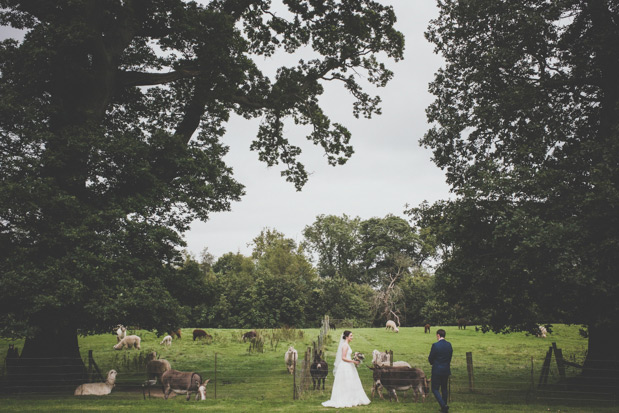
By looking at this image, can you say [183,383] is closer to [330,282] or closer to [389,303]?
[330,282]

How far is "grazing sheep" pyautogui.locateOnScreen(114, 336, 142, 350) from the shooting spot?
24828mm

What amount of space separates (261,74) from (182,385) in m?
13.3

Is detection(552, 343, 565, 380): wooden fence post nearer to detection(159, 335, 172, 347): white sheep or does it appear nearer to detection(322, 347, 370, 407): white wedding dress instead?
detection(322, 347, 370, 407): white wedding dress

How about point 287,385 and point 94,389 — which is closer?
point 94,389

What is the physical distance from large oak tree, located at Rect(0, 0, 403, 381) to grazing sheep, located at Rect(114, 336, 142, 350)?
31.3 ft

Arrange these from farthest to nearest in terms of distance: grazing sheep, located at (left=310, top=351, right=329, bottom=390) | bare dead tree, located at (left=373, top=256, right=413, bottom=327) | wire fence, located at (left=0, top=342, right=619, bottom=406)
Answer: bare dead tree, located at (left=373, top=256, right=413, bottom=327)
grazing sheep, located at (left=310, top=351, right=329, bottom=390)
wire fence, located at (left=0, top=342, right=619, bottom=406)

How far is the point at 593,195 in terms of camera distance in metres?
12.0

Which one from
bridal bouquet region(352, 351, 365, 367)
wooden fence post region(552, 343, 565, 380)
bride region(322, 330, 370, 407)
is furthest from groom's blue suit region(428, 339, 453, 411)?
wooden fence post region(552, 343, 565, 380)

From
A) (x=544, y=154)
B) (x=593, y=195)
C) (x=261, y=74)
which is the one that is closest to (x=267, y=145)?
(x=261, y=74)

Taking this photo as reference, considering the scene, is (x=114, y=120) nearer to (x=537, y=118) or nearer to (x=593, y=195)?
(x=537, y=118)

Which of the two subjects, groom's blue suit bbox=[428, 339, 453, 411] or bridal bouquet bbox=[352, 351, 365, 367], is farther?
bridal bouquet bbox=[352, 351, 365, 367]

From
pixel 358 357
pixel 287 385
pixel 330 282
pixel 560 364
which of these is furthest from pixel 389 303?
pixel 358 357

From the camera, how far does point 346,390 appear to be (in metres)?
11.5

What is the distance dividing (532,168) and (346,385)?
896cm
